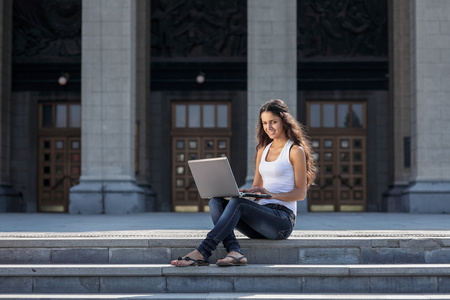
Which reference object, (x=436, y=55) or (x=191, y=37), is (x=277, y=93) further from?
(x=191, y=37)

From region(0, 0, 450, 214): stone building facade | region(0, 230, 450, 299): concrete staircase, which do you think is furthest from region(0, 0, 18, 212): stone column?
region(0, 230, 450, 299): concrete staircase

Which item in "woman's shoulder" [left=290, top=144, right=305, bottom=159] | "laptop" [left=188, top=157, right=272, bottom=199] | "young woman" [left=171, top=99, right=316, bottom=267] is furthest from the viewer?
"woman's shoulder" [left=290, top=144, right=305, bottom=159]

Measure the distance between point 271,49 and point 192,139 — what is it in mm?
6732

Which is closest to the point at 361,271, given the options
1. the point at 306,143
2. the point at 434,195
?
the point at 306,143

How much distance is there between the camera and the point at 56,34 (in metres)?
23.4

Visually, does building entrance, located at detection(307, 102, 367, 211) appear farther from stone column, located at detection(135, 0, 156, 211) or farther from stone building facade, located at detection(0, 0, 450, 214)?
stone column, located at detection(135, 0, 156, 211)

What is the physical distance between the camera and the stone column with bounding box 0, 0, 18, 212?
814 inches

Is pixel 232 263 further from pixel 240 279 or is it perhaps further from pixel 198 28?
pixel 198 28

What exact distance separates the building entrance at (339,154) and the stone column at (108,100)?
832 cm

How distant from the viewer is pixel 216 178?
6.89 metres

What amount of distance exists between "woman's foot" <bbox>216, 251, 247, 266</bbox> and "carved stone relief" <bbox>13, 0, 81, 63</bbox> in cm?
1802

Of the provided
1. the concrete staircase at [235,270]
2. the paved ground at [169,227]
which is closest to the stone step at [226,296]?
the concrete staircase at [235,270]

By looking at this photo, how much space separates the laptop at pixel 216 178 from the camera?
22.3ft

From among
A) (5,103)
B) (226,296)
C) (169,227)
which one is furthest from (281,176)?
(5,103)
